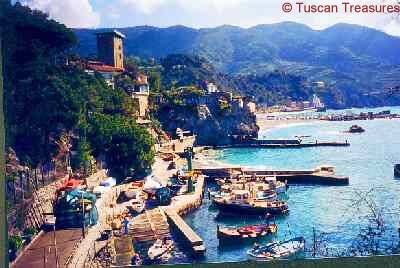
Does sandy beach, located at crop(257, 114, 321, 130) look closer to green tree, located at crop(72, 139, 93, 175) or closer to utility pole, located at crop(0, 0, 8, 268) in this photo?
green tree, located at crop(72, 139, 93, 175)

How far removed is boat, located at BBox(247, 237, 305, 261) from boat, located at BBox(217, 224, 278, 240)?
94mm

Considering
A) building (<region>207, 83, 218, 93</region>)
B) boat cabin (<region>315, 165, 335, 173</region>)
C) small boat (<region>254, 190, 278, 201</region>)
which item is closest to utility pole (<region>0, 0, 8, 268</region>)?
building (<region>207, 83, 218, 93</region>)

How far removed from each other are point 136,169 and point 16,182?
2.63 feet

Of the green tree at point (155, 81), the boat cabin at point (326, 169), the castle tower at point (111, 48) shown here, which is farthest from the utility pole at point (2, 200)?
the boat cabin at point (326, 169)

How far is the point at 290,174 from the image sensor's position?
4469 mm

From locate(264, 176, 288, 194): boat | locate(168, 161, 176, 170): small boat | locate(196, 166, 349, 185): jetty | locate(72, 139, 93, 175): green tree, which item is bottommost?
locate(264, 176, 288, 194): boat

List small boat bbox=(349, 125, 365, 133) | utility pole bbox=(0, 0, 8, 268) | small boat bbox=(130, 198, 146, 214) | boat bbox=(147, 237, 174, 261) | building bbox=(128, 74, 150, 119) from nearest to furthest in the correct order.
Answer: utility pole bbox=(0, 0, 8, 268) → boat bbox=(147, 237, 174, 261) → small boat bbox=(130, 198, 146, 214) → building bbox=(128, 74, 150, 119) → small boat bbox=(349, 125, 365, 133)

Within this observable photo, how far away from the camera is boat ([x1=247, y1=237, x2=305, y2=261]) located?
4168mm

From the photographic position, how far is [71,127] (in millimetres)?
4164

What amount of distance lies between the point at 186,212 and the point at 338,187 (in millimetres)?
1076

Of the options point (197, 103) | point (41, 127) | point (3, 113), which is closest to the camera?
point (3, 113)

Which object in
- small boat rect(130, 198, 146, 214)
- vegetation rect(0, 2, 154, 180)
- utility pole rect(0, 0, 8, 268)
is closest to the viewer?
utility pole rect(0, 0, 8, 268)

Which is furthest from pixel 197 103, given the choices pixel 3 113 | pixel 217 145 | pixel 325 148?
pixel 3 113

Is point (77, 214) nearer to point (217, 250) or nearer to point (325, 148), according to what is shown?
point (217, 250)
